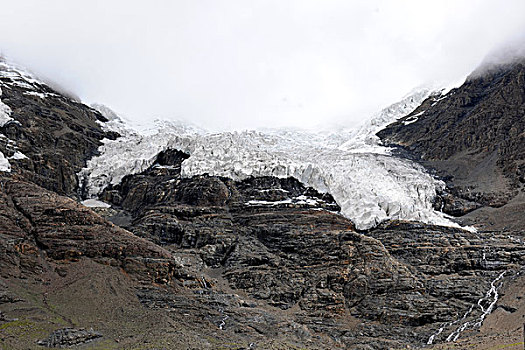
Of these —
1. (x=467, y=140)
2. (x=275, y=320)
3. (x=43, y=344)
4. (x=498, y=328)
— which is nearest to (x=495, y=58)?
(x=467, y=140)

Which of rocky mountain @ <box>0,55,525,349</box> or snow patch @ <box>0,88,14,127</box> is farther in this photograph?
snow patch @ <box>0,88,14,127</box>

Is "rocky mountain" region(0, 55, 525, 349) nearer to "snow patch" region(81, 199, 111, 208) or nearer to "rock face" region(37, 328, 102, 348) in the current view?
"rock face" region(37, 328, 102, 348)

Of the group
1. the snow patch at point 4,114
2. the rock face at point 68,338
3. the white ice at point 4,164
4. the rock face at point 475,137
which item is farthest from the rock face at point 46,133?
the rock face at point 475,137

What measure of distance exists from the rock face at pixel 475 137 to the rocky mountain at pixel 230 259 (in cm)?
197

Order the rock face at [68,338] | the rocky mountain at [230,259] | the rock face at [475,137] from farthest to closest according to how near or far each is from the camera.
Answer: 1. the rock face at [475,137]
2. the rocky mountain at [230,259]
3. the rock face at [68,338]

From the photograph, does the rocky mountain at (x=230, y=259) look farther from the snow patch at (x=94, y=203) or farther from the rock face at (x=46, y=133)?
the snow patch at (x=94, y=203)

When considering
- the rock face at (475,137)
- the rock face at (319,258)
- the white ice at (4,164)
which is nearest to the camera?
the rock face at (319,258)

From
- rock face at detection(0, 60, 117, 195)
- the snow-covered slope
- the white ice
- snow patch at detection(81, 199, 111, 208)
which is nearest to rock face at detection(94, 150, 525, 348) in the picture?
the snow-covered slope

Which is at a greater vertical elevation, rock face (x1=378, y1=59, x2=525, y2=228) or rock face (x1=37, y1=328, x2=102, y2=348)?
rock face (x1=378, y1=59, x2=525, y2=228)

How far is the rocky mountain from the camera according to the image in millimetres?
50938

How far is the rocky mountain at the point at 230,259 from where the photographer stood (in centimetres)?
5094

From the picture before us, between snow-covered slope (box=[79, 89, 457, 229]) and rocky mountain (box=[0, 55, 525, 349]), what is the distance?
0.62 metres

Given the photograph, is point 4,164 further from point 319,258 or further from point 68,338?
point 319,258

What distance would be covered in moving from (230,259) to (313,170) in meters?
32.9
